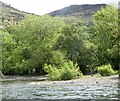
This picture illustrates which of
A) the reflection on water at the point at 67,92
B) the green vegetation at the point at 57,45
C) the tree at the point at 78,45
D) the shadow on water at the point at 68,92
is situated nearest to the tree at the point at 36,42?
the green vegetation at the point at 57,45

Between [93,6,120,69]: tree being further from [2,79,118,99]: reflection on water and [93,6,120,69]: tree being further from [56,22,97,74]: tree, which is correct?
[2,79,118,99]: reflection on water

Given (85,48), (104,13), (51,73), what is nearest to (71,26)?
(85,48)

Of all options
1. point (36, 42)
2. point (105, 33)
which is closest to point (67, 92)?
point (105, 33)

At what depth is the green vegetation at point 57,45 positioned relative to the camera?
243 feet

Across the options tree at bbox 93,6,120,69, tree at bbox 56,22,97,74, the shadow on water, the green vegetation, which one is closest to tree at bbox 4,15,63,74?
the green vegetation

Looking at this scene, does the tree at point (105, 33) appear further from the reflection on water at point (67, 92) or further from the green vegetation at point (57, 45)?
the reflection on water at point (67, 92)

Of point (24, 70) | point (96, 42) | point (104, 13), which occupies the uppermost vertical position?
point (104, 13)

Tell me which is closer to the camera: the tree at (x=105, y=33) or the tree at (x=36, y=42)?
the tree at (x=105, y=33)

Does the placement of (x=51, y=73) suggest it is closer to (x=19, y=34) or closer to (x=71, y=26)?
(x=71, y=26)

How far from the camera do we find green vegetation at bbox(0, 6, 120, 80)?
73.9 meters

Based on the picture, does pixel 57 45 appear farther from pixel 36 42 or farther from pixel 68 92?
pixel 68 92

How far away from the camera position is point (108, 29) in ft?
256

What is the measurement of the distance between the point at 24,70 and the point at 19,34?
9.48 meters

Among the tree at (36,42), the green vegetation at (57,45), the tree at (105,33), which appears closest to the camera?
the green vegetation at (57,45)
